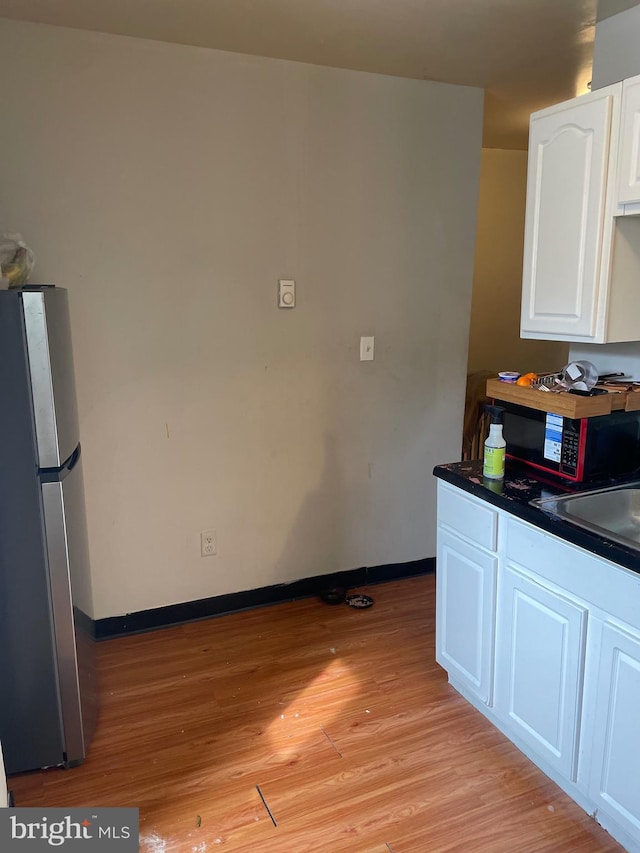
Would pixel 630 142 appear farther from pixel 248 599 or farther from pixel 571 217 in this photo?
pixel 248 599

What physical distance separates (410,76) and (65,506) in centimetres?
→ 235

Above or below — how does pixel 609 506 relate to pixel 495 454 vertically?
below

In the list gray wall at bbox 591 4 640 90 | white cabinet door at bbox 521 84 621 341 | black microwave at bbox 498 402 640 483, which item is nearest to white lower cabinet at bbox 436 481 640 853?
black microwave at bbox 498 402 640 483

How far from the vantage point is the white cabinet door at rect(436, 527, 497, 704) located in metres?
2.11

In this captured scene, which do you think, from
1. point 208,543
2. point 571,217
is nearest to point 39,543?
point 208,543

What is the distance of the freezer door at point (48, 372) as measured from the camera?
1753 mm

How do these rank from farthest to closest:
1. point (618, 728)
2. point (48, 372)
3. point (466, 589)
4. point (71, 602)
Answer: point (466, 589) < point (71, 602) < point (48, 372) < point (618, 728)

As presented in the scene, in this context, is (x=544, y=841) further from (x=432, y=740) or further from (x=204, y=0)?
(x=204, y=0)

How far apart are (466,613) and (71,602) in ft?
4.30

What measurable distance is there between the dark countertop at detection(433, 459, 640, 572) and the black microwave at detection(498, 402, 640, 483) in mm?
45

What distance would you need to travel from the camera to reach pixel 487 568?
6.84 ft

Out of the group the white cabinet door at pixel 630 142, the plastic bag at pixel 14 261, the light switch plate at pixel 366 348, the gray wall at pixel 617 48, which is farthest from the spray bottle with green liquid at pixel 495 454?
the plastic bag at pixel 14 261

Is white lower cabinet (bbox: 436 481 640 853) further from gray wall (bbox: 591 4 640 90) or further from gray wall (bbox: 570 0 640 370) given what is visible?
gray wall (bbox: 591 4 640 90)

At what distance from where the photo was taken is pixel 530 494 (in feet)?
6.59
